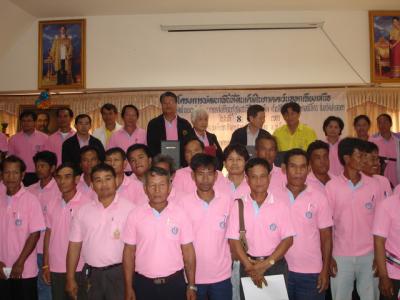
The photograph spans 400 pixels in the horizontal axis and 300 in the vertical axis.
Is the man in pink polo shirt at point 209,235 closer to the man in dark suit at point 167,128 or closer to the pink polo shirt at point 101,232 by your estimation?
the pink polo shirt at point 101,232

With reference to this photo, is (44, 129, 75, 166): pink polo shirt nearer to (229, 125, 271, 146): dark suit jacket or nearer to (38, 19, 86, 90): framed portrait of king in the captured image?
(38, 19, 86, 90): framed portrait of king

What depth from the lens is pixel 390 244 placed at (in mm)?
2850

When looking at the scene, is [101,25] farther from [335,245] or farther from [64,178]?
[335,245]

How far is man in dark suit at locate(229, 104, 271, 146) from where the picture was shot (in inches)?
176

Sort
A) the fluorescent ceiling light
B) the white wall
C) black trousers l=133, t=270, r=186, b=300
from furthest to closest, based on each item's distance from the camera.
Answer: the white wall
the fluorescent ceiling light
black trousers l=133, t=270, r=186, b=300

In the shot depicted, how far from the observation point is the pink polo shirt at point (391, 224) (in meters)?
2.79

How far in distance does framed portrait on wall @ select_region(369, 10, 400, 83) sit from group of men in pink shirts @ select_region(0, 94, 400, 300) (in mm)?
4103

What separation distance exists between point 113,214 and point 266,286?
46.2 inches

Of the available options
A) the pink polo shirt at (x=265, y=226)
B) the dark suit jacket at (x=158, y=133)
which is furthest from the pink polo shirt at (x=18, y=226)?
the pink polo shirt at (x=265, y=226)

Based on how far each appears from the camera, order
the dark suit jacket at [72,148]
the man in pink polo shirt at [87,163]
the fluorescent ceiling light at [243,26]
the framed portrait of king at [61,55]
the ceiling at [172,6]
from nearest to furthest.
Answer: the man in pink polo shirt at [87,163] < the dark suit jacket at [72,148] < the ceiling at [172,6] < the fluorescent ceiling light at [243,26] < the framed portrait of king at [61,55]

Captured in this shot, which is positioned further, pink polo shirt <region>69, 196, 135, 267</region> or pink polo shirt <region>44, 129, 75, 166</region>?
pink polo shirt <region>44, 129, 75, 166</region>

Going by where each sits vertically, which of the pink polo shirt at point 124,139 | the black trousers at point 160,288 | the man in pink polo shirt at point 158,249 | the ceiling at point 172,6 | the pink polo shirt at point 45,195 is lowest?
the black trousers at point 160,288

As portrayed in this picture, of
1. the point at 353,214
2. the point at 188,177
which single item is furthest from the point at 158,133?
the point at 353,214

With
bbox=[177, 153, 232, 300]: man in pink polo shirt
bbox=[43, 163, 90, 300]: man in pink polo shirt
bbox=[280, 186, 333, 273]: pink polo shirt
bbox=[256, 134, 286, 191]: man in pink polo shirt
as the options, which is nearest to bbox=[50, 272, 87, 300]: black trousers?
bbox=[43, 163, 90, 300]: man in pink polo shirt
